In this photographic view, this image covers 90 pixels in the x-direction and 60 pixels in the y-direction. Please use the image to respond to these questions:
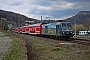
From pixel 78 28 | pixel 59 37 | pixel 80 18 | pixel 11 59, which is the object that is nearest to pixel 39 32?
pixel 59 37

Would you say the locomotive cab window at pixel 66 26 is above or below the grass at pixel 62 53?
above

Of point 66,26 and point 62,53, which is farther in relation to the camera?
point 66,26

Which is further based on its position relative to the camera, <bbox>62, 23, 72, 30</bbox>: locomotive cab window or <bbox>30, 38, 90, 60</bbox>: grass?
<bbox>62, 23, 72, 30</bbox>: locomotive cab window

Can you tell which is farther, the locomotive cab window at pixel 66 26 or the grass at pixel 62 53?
the locomotive cab window at pixel 66 26

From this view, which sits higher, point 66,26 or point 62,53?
point 66,26

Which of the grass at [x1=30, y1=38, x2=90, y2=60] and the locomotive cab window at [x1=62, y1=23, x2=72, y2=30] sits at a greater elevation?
the locomotive cab window at [x1=62, y1=23, x2=72, y2=30]

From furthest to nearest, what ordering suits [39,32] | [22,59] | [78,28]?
[78,28] → [39,32] → [22,59]

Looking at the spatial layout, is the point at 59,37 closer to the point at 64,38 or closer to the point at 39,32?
the point at 64,38

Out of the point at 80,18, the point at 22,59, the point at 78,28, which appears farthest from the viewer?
the point at 80,18

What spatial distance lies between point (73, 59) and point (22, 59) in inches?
165

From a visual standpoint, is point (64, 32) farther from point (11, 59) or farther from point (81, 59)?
point (11, 59)

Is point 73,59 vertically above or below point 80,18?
below

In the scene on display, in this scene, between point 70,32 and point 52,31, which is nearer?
point 70,32

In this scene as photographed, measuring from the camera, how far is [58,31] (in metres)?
33.5
